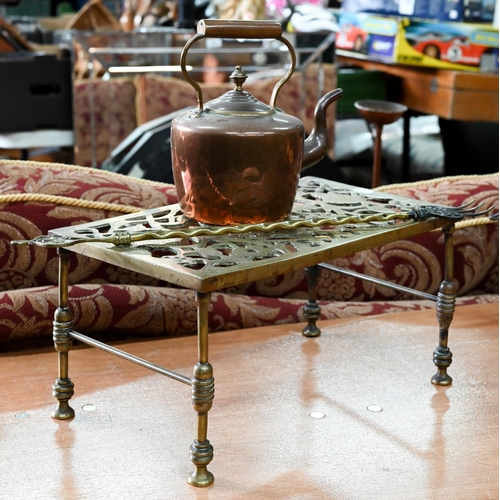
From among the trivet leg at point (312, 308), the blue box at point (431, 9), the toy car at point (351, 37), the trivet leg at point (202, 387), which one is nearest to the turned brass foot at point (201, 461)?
the trivet leg at point (202, 387)

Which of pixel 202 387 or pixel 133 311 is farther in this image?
pixel 133 311

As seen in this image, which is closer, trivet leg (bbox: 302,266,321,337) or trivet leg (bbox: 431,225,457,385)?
trivet leg (bbox: 431,225,457,385)

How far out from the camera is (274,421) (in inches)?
42.9

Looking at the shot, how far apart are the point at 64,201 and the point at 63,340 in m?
0.33

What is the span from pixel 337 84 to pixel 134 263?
2350mm

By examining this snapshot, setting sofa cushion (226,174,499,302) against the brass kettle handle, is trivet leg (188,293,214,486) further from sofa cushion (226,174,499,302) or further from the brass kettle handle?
sofa cushion (226,174,499,302)

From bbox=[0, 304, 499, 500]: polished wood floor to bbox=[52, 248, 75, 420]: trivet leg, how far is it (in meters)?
0.02

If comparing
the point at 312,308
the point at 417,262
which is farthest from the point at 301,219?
the point at 417,262

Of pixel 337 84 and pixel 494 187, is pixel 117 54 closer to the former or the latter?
pixel 337 84

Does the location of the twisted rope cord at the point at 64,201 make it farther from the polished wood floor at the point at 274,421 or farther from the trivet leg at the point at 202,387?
the trivet leg at the point at 202,387

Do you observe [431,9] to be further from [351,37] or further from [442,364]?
[442,364]

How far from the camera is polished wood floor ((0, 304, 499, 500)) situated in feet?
3.09

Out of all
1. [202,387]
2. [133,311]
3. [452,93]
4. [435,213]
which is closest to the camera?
[202,387]

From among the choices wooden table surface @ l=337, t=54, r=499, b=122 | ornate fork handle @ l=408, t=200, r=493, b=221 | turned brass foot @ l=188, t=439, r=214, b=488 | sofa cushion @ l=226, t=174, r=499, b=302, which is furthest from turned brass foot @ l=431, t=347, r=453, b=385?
wooden table surface @ l=337, t=54, r=499, b=122
